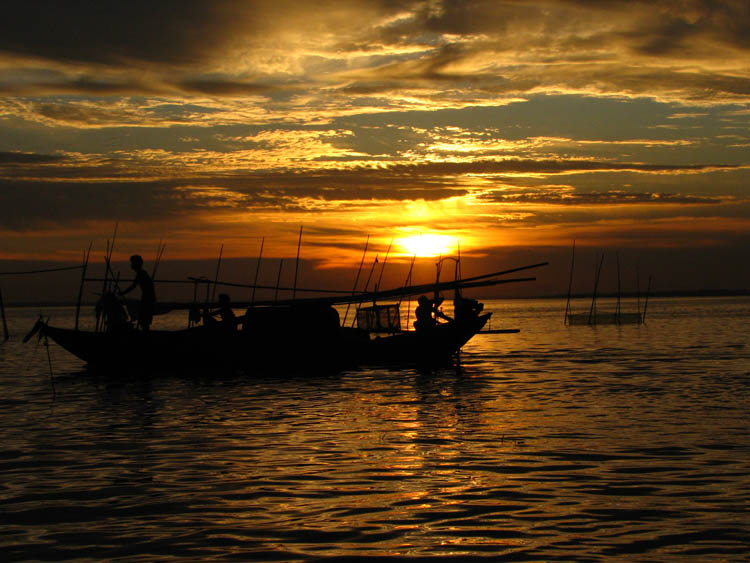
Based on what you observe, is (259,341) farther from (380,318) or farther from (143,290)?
(380,318)

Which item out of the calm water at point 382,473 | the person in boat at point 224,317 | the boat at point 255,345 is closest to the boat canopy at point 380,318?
the boat at point 255,345

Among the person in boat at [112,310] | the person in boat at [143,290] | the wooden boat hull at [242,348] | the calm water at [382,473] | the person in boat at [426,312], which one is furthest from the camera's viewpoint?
the person in boat at [426,312]

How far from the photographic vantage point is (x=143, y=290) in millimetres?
24719

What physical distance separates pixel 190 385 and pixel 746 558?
1860 centimetres

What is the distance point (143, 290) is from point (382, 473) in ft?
51.6

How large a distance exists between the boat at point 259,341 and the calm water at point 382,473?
503cm

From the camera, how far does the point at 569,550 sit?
736cm

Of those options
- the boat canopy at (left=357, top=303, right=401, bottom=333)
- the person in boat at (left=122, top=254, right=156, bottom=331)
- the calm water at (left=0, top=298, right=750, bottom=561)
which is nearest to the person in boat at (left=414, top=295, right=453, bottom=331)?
the boat canopy at (left=357, top=303, right=401, bottom=333)

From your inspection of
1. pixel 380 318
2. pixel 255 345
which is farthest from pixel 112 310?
pixel 380 318

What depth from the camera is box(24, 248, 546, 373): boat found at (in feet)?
87.3

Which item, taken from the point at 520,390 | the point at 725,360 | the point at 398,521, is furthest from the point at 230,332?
the point at 398,521

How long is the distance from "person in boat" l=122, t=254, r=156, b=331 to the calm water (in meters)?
3.88

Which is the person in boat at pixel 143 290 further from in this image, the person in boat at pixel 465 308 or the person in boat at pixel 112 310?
the person in boat at pixel 465 308

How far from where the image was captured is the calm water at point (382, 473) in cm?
777
